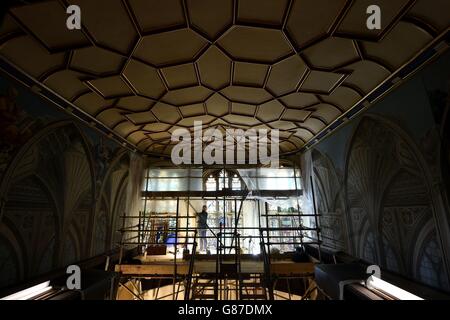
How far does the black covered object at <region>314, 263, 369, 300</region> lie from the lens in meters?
2.58

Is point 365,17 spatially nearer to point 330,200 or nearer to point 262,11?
point 262,11

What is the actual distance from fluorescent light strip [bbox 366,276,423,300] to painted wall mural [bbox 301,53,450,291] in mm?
582

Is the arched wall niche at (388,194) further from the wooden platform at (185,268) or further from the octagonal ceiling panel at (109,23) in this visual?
the octagonal ceiling panel at (109,23)

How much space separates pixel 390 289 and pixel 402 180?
4.57ft

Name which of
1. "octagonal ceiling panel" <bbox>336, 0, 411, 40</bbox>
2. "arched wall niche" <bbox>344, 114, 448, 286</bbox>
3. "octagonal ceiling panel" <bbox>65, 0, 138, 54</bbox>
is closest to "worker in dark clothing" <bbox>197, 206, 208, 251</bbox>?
"arched wall niche" <bbox>344, 114, 448, 286</bbox>

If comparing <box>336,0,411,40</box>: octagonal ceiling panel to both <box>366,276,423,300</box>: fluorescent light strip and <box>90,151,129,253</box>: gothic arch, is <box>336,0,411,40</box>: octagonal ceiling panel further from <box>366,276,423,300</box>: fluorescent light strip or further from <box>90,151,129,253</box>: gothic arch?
<box>90,151,129,253</box>: gothic arch

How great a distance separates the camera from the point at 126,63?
2.71m

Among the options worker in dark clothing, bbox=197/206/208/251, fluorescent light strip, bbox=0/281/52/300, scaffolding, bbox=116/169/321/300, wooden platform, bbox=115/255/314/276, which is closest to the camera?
fluorescent light strip, bbox=0/281/52/300

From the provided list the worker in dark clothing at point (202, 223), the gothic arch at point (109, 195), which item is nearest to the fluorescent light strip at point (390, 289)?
the worker in dark clothing at point (202, 223)

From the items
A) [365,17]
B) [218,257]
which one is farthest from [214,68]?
[218,257]

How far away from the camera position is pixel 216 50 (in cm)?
256

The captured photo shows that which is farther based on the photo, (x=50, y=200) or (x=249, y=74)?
(x=50, y=200)
